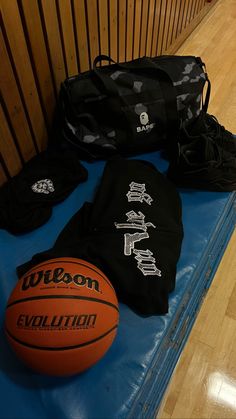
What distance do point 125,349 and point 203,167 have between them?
2.45ft

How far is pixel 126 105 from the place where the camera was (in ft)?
4.16

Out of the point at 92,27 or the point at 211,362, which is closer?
the point at 211,362

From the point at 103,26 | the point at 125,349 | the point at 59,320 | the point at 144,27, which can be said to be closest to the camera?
the point at 59,320

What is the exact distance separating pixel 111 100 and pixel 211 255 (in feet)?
2.51

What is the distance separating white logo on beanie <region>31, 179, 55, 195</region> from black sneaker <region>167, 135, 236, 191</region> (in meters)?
0.51

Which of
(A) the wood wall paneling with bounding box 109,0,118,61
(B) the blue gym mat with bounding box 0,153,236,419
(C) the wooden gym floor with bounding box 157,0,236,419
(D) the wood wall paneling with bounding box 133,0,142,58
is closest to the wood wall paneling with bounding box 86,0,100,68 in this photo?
(A) the wood wall paneling with bounding box 109,0,118,61

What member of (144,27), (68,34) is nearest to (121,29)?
(144,27)

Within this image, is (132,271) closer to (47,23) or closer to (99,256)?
(99,256)

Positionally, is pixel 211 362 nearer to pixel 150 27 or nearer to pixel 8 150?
pixel 8 150

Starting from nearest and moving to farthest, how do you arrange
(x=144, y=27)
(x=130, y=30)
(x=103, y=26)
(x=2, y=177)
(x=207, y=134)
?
(x=2, y=177) < (x=207, y=134) < (x=103, y=26) < (x=130, y=30) < (x=144, y=27)

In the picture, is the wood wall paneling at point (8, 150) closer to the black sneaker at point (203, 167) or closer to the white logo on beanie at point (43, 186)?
the white logo on beanie at point (43, 186)

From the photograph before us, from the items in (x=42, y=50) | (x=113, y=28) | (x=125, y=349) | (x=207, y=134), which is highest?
(x=42, y=50)

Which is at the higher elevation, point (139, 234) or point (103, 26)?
point (103, 26)

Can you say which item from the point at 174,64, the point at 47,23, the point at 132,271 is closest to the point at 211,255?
the point at 132,271
